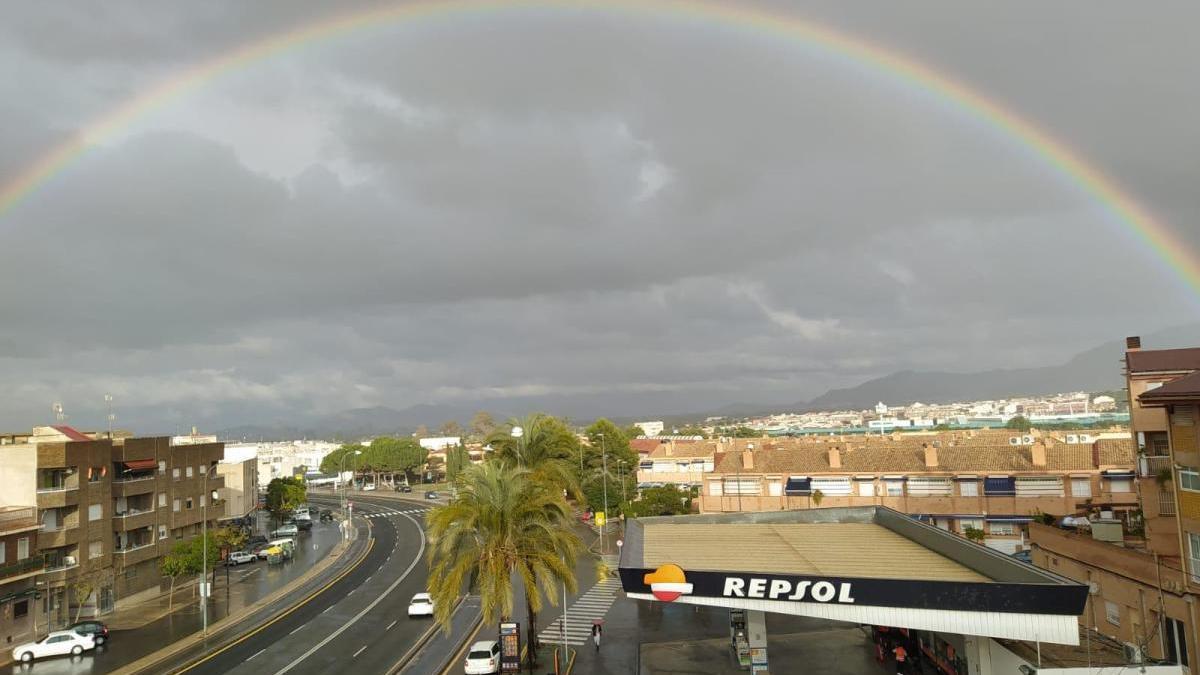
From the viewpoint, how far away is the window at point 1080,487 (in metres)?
63.3

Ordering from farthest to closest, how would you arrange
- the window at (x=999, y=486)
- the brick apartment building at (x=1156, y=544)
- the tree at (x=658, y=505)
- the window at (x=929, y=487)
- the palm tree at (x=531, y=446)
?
the tree at (x=658, y=505) < the window at (x=929, y=487) < the window at (x=999, y=486) < the palm tree at (x=531, y=446) < the brick apartment building at (x=1156, y=544)

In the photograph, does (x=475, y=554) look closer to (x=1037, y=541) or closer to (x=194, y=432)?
(x=1037, y=541)

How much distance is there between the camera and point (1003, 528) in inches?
2557

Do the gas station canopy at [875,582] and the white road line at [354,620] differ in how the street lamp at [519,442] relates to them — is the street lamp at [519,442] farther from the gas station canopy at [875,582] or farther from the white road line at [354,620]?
the gas station canopy at [875,582]

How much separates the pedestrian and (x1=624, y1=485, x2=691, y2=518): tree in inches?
1768

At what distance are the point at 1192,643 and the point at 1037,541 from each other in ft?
48.2

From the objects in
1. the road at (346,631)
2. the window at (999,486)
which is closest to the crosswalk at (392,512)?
the road at (346,631)

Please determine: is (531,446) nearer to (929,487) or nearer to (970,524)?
(929,487)

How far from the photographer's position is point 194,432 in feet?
296

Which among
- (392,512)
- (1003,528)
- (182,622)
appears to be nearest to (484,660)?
(182,622)

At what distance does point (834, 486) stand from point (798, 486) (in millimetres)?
3373

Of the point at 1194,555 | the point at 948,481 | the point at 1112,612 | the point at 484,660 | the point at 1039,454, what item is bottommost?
the point at 484,660

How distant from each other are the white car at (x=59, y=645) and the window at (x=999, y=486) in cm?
6585

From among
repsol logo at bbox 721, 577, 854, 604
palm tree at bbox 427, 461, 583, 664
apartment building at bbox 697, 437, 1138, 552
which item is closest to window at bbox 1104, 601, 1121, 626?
repsol logo at bbox 721, 577, 854, 604
